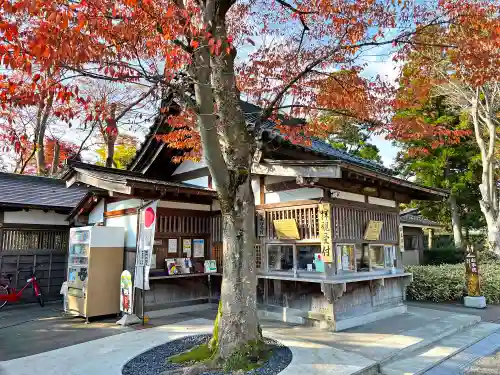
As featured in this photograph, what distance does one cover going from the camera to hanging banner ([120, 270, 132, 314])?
7738 mm

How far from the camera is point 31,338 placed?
6.81m

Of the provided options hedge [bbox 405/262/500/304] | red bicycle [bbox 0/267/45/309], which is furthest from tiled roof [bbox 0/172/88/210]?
hedge [bbox 405/262/500/304]

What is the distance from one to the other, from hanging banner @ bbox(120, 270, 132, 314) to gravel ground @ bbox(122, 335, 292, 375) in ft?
6.35

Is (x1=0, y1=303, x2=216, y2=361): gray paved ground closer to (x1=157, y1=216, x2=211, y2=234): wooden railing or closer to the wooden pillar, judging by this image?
(x1=157, y1=216, x2=211, y2=234): wooden railing

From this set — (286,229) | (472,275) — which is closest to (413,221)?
(472,275)

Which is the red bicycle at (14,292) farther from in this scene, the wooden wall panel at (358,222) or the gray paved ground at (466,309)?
the gray paved ground at (466,309)

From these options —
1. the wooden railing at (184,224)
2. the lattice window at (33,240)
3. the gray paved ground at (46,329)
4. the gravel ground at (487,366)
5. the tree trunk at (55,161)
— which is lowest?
the gravel ground at (487,366)

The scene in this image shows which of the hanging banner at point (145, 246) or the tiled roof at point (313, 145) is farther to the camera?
the tiled roof at point (313, 145)

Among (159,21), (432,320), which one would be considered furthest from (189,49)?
(432,320)

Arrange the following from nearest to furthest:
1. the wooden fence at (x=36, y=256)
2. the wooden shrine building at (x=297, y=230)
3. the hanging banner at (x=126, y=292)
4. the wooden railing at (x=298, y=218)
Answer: the wooden shrine building at (x=297, y=230) → the wooden railing at (x=298, y=218) → the hanging banner at (x=126, y=292) → the wooden fence at (x=36, y=256)

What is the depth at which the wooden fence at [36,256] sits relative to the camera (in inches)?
409

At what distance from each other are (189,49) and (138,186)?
11.8ft

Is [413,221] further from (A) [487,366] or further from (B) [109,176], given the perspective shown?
(B) [109,176]

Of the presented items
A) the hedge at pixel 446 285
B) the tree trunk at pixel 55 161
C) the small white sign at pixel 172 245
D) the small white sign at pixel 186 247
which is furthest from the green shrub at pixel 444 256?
the tree trunk at pixel 55 161
